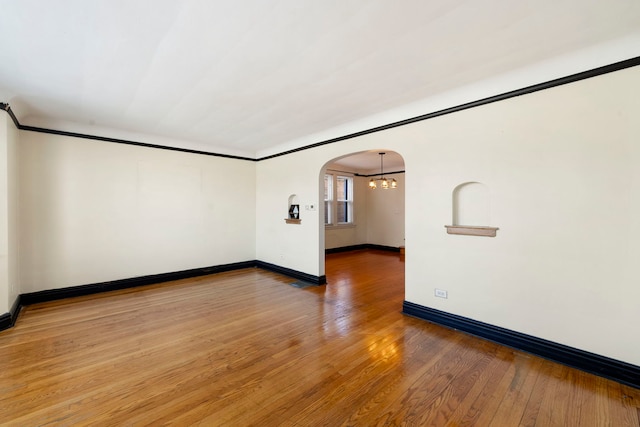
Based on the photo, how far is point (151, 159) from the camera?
16.2ft

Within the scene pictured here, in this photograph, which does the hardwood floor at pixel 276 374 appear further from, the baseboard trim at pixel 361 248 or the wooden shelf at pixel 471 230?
the baseboard trim at pixel 361 248

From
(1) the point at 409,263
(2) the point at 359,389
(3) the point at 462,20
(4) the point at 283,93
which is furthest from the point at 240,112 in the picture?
(2) the point at 359,389

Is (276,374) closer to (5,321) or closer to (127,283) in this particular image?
(5,321)

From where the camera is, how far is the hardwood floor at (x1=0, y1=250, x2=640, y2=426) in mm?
1843

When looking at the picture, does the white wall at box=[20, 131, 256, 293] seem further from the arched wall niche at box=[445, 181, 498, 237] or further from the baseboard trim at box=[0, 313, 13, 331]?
the arched wall niche at box=[445, 181, 498, 237]

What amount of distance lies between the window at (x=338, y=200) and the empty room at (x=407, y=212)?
3.91 meters

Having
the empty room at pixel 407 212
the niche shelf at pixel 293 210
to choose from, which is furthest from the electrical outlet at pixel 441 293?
the niche shelf at pixel 293 210

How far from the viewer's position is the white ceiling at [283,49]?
1.84m

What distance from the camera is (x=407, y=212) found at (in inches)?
141

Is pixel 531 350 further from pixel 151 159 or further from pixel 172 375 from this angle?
pixel 151 159

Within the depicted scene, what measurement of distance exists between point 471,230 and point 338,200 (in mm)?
6010

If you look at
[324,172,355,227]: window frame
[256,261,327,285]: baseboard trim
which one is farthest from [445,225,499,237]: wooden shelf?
[324,172,355,227]: window frame

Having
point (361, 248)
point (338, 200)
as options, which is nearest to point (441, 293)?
point (338, 200)

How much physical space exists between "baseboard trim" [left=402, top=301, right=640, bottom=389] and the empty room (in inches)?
0.7
